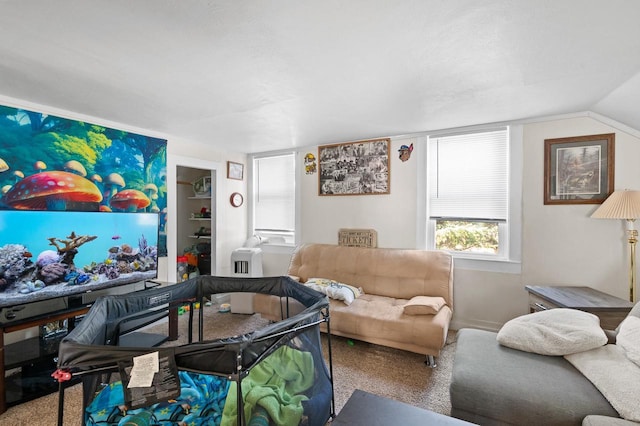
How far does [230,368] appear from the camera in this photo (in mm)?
1083

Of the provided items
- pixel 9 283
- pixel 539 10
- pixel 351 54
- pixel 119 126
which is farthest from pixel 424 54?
pixel 9 283

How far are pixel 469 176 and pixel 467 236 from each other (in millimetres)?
672

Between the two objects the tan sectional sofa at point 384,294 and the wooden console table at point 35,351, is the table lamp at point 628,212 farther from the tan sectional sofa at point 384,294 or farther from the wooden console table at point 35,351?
the wooden console table at point 35,351

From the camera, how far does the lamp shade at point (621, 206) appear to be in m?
2.36

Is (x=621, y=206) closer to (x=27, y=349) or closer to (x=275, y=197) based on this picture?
(x=275, y=197)

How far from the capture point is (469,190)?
3217 mm

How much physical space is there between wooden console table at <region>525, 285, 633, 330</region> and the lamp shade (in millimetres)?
668

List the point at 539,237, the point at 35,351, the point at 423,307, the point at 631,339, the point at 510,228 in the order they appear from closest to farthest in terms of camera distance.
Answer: the point at 631,339
the point at 35,351
the point at 423,307
the point at 539,237
the point at 510,228

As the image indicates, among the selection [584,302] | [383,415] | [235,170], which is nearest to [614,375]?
[584,302]

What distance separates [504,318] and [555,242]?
92cm

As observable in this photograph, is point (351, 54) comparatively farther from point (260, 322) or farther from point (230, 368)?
point (260, 322)

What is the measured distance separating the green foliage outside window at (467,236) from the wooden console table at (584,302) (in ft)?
1.94

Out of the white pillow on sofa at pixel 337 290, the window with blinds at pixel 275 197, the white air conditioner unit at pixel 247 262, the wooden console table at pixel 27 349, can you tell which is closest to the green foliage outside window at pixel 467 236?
the white pillow on sofa at pixel 337 290

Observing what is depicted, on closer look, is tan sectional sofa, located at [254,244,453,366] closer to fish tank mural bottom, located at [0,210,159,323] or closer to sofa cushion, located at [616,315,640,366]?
sofa cushion, located at [616,315,640,366]
